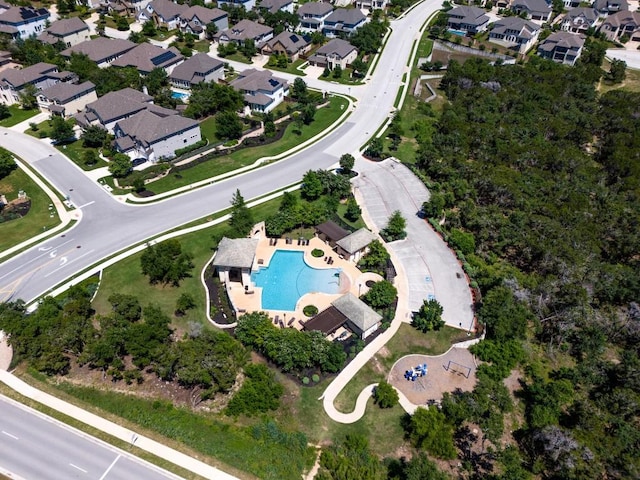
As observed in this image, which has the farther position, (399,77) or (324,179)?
(399,77)

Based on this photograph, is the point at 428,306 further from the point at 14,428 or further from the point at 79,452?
the point at 14,428

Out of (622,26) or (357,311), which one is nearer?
(357,311)

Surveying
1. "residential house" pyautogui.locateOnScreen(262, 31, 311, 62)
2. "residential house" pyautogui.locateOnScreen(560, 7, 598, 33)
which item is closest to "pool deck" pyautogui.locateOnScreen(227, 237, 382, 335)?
"residential house" pyautogui.locateOnScreen(262, 31, 311, 62)

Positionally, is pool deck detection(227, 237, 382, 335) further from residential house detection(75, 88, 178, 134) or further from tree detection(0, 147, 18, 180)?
tree detection(0, 147, 18, 180)

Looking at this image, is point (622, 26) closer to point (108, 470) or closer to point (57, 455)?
point (108, 470)

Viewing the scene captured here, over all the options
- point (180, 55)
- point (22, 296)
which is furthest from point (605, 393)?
point (180, 55)

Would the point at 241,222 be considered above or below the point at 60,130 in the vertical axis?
below

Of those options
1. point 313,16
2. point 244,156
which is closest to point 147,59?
point 244,156
